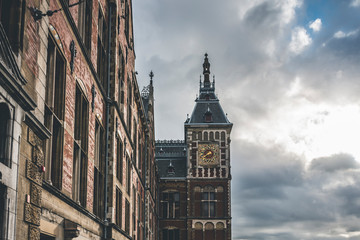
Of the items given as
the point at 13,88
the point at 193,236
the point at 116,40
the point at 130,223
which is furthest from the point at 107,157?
the point at 193,236

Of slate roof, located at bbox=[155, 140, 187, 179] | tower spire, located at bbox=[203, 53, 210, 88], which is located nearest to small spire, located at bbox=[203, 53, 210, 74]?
tower spire, located at bbox=[203, 53, 210, 88]

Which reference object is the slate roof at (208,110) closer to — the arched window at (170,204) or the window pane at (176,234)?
the arched window at (170,204)

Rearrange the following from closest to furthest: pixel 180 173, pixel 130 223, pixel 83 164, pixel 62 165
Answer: pixel 62 165 < pixel 83 164 < pixel 130 223 < pixel 180 173

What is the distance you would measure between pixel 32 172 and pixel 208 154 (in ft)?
175

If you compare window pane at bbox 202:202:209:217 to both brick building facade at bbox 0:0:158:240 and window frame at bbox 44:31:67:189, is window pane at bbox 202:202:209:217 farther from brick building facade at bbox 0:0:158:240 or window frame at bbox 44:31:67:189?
window frame at bbox 44:31:67:189

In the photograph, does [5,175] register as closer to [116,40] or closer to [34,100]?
[34,100]

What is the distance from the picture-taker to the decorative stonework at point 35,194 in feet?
30.2

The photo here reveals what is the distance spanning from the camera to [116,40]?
71.9 ft

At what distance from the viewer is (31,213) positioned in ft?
30.1

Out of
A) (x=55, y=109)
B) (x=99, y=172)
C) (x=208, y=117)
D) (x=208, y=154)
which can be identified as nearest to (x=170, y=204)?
(x=208, y=154)

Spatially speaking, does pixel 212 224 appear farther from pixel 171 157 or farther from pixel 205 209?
pixel 171 157

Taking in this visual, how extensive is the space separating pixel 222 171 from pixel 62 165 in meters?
49.4

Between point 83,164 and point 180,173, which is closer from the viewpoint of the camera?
point 83,164

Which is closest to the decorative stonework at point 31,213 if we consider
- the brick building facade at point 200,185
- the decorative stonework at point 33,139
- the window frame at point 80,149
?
the decorative stonework at point 33,139
